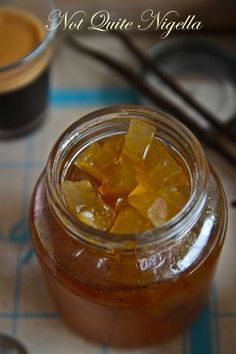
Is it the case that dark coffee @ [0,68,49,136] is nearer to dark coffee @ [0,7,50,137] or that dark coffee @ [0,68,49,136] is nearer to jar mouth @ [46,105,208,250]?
dark coffee @ [0,7,50,137]

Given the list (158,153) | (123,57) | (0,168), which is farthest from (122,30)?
(158,153)

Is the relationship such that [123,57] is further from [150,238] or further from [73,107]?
[150,238]

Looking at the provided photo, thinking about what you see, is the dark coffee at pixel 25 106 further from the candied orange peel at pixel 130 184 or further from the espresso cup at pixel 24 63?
the candied orange peel at pixel 130 184

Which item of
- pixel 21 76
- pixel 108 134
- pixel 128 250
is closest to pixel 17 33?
pixel 21 76

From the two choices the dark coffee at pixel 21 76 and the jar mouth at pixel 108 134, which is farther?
the dark coffee at pixel 21 76

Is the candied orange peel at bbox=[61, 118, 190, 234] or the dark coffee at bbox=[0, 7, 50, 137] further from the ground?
the dark coffee at bbox=[0, 7, 50, 137]

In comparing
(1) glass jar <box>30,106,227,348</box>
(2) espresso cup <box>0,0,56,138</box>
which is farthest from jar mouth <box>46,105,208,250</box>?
(2) espresso cup <box>0,0,56,138</box>

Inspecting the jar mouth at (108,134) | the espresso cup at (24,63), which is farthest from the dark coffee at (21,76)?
the jar mouth at (108,134)
